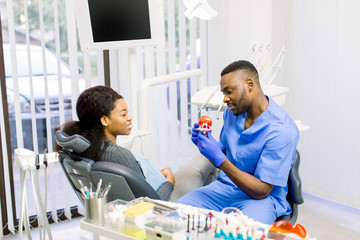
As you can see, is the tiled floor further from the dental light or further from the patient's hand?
the dental light

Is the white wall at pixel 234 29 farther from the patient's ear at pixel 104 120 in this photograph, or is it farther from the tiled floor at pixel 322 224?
the patient's ear at pixel 104 120

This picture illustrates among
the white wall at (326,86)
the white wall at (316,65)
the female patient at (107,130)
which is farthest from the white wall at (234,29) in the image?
the female patient at (107,130)

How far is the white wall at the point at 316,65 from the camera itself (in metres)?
3.00

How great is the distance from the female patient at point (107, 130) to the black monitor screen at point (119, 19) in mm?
413

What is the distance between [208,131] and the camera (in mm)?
1835

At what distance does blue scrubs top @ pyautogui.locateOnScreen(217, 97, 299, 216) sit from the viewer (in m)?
1.83

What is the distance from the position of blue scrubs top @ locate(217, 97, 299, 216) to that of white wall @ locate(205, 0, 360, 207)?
49.2 inches

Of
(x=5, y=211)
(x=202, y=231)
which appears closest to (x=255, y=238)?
(x=202, y=231)

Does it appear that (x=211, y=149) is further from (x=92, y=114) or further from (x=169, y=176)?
(x=92, y=114)

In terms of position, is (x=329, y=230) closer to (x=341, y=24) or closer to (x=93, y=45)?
(x=341, y=24)

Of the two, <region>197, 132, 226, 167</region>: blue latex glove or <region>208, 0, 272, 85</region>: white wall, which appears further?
<region>208, 0, 272, 85</region>: white wall

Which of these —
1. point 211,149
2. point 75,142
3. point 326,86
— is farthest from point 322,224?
point 75,142

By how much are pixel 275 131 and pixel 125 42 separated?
94cm

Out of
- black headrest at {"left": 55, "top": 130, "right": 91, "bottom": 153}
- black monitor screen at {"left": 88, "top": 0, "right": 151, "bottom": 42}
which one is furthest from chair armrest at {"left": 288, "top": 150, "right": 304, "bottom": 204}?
black monitor screen at {"left": 88, "top": 0, "right": 151, "bottom": 42}
